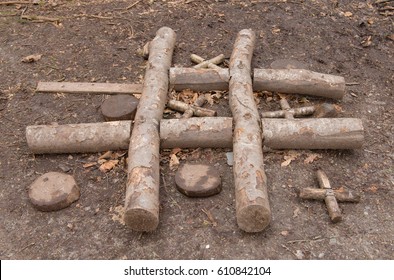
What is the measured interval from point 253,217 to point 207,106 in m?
2.04

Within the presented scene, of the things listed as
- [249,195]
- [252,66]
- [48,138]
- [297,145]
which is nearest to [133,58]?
[252,66]

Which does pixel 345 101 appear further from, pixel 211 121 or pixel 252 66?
pixel 211 121

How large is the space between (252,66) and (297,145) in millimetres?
1937

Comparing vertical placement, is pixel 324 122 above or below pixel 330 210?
above

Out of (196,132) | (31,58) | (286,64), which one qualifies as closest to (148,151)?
(196,132)

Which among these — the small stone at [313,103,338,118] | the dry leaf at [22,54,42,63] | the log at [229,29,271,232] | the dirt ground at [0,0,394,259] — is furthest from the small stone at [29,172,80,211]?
the small stone at [313,103,338,118]

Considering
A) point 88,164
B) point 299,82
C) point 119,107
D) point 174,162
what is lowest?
point 88,164

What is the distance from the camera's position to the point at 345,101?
5785 millimetres

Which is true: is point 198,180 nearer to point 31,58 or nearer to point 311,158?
point 311,158

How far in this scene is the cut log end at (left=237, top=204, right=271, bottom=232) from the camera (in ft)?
12.8

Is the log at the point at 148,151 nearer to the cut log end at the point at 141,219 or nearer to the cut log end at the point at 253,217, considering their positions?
the cut log end at the point at 141,219

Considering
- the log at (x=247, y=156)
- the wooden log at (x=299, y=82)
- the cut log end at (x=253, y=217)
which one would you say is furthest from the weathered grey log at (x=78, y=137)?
the wooden log at (x=299, y=82)

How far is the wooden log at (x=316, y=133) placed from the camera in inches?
187

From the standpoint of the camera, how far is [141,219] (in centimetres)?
396
